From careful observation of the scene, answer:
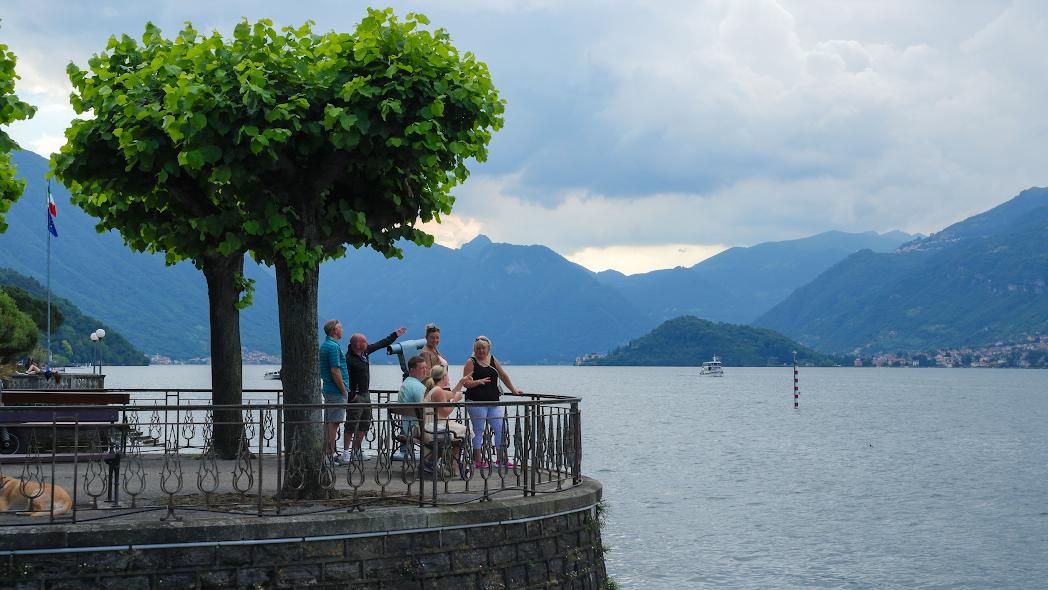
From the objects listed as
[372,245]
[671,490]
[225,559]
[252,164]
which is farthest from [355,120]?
[671,490]

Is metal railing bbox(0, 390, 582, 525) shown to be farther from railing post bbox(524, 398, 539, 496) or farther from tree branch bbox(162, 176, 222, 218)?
tree branch bbox(162, 176, 222, 218)

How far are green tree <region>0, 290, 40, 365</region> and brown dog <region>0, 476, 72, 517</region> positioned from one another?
4385 centimetres

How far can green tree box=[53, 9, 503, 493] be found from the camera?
28.1 ft

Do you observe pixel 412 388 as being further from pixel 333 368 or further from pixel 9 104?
pixel 9 104

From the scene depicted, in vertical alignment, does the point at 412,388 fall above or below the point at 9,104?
below

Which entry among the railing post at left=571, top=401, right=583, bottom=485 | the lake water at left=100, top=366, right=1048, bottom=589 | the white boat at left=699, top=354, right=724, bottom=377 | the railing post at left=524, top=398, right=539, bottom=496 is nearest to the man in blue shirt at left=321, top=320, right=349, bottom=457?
the railing post at left=524, top=398, right=539, bottom=496

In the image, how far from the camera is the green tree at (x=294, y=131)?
28.1 ft

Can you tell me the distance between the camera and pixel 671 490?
3184 centimetres

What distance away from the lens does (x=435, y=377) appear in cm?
1126

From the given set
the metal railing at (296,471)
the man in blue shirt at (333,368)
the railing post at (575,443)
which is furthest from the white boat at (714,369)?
the metal railing at (296,471)

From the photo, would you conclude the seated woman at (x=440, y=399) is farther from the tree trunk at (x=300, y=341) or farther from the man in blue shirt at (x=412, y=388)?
the tree trunk at (x=300, y=341)

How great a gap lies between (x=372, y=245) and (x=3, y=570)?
16.5 feet

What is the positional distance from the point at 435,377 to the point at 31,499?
4671 millimetres

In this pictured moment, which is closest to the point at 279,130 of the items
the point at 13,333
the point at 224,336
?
the point at 224,336
